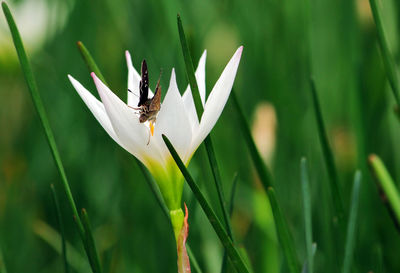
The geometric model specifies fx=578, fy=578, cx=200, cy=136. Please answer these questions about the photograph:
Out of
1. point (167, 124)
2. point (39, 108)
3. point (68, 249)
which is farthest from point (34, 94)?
point (68, 249)

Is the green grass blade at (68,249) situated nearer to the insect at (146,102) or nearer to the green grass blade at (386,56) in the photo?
the insect at (146,102)

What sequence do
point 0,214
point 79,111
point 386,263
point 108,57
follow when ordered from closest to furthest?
point 386,263
point 0,214
point 79,111
point 108,57

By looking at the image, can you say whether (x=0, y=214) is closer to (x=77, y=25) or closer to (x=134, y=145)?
(x=77, y=25)

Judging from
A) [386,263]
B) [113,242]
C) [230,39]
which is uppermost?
[230,39]

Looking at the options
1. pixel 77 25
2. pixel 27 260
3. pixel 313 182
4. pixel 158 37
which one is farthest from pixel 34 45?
pixel 313 182

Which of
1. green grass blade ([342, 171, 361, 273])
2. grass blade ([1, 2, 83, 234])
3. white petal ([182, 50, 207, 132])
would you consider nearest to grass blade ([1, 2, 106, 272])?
grass blade ([1, 2, 83, 234])

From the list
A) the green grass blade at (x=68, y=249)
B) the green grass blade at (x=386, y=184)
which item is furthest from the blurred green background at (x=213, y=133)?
the green grass blade at (x=386, y=184)

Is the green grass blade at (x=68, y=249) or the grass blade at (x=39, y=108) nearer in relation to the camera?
the grass blade at (x=39, y=108)
